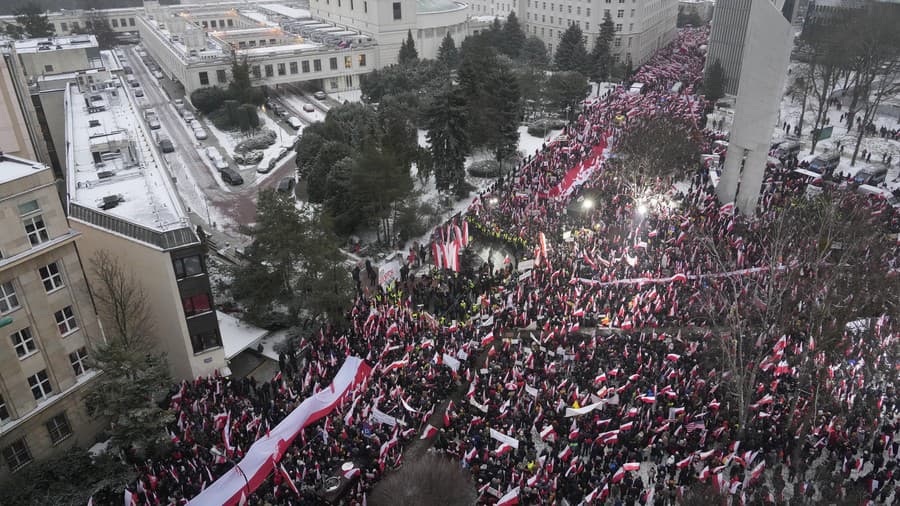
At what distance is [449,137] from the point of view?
128ft

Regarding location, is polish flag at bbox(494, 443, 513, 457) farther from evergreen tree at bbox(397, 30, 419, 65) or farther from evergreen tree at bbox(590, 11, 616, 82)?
evergreen tree at bbox(397, 30, 419, 65)

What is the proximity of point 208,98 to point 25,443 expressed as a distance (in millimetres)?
48090

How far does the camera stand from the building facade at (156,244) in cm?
2039

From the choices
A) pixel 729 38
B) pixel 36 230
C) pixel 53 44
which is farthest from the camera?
pixel 729 38

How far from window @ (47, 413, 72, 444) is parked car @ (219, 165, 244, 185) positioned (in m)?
27.6

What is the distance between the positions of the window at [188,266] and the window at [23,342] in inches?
180

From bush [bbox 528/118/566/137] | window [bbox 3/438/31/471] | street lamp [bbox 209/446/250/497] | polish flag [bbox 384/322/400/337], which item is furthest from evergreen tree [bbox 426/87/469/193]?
window [bbox 3/438/31/471]

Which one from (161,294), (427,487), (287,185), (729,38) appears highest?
(729,38)

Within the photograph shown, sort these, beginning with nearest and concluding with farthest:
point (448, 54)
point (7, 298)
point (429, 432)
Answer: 1. point (7, 298)
2. point (429, 432)
3. point (448, 54)

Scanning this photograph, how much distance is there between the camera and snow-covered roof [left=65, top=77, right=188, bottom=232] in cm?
2166

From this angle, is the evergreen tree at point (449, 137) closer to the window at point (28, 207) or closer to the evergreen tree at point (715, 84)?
the window at point (28, 207)

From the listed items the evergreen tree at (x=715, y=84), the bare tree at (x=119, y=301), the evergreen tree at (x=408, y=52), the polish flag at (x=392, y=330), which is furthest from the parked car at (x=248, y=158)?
the evergreen tree at (x=715, y=84)

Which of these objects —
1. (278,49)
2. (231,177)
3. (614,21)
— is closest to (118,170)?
(231,177)

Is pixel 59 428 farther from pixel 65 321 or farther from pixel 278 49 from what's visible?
pixel 278 49
